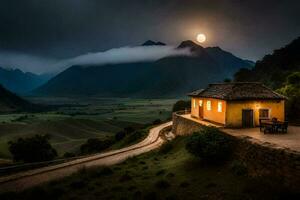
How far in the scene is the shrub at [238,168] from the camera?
688 inches

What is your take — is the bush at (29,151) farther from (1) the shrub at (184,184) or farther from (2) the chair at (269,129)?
(1) the shrub at (184,184)

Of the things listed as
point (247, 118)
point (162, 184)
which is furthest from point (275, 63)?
point (162, 184)

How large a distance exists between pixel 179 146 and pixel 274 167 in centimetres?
1432

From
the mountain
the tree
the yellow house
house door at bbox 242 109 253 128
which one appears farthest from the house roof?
the mountain

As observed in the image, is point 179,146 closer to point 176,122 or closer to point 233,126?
point 233,126

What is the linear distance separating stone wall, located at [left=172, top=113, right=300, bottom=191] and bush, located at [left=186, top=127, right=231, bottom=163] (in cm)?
73

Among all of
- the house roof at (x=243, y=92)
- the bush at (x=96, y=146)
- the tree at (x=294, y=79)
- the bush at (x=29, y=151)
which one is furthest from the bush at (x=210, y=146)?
the bush at (x=96, y=146)

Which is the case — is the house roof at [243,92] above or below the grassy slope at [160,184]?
above

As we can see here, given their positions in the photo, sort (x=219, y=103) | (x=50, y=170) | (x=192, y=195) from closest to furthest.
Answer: (x=192, y=195)
(x=50, y=170)
(x=219, y=103)

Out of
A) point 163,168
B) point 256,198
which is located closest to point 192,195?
point 256,198

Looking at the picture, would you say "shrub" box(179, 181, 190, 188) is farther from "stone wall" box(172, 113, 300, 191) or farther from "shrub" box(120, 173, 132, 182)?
"shrub" box(120, 173, 132, 182)

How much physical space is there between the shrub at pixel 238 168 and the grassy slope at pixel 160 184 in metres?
0.34

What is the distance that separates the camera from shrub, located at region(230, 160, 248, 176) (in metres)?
17.5

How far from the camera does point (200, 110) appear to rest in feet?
126
